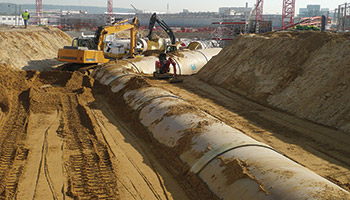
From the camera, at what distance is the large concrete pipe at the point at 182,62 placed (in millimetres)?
20688

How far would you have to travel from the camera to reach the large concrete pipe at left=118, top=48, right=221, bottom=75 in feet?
67.9

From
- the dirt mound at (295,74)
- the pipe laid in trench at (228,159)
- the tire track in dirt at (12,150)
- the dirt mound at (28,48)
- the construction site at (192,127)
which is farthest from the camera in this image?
the dirt mound at (28,48)

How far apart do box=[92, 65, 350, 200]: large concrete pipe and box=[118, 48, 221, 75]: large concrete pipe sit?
33.0ft

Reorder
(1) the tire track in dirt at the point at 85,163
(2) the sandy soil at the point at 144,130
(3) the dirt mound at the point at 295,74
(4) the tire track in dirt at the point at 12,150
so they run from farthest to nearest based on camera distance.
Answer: (3) the dirt mound at the point at 295,74
(2) the sandy soil at the point at 144,130
(4) the tire track in dirt at the point at 12,150
(1) the tire track in dirt at the point at 85,163

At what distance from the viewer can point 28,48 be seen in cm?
2656

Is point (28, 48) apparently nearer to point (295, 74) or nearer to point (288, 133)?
point (295, 74)

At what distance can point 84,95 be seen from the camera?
15414mm

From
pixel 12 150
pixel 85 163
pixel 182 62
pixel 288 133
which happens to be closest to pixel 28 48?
pixel 182 62

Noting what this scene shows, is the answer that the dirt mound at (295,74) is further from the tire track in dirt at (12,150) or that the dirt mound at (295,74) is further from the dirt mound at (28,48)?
the dirt mound at (28,48)

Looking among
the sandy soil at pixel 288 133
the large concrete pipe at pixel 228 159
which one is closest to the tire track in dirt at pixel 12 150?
the large concrete pipe at pixel 228 159

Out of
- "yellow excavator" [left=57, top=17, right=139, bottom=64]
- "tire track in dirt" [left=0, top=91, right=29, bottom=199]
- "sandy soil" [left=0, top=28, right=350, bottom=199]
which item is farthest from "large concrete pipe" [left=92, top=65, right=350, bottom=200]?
"yellow excavator" [left=57, top=17, right=139, bottom=64]

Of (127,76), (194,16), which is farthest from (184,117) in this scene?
(194,16)

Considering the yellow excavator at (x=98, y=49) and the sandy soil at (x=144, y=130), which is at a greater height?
the yellow excavator at (x=98, y=49)

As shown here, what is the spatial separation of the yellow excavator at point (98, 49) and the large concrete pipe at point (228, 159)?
11.5 meters
